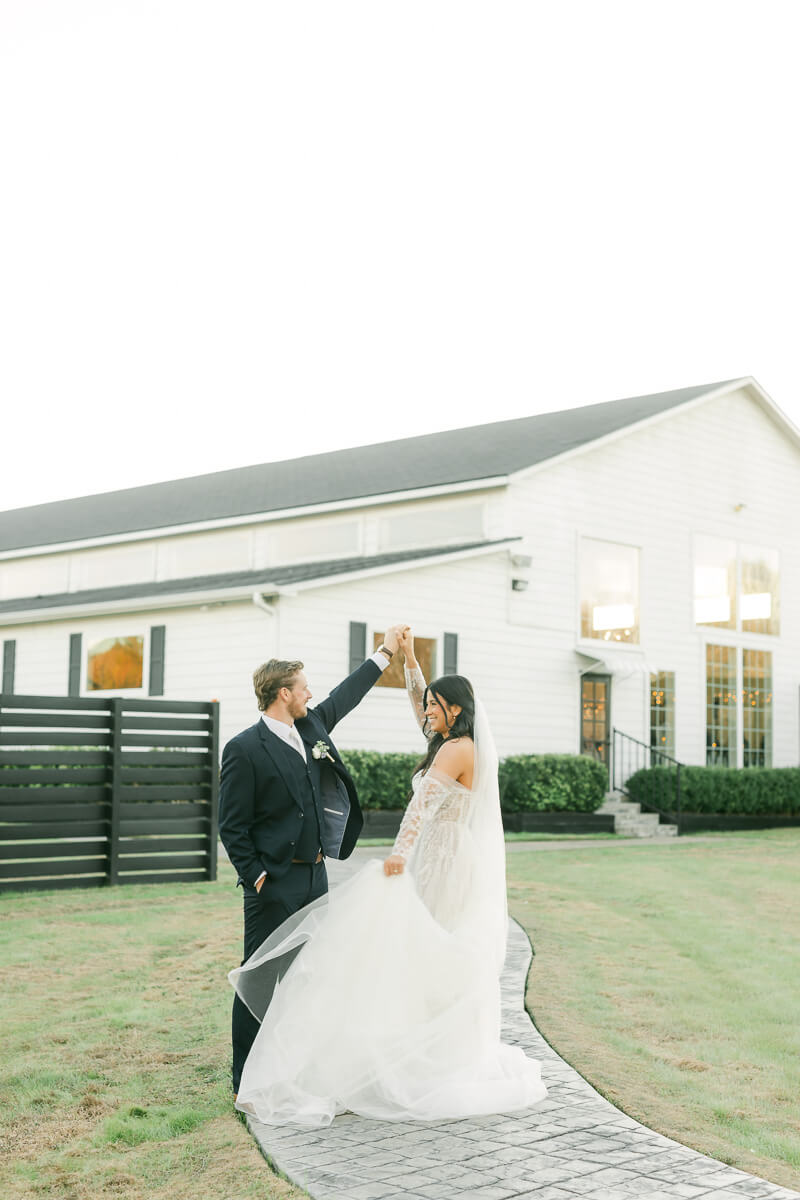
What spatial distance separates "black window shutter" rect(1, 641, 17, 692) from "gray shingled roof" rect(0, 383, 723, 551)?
4.19 meters

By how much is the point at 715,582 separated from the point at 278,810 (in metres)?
21.6

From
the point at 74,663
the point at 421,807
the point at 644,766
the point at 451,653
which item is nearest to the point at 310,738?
the point at 421,807

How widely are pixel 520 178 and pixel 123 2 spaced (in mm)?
6108

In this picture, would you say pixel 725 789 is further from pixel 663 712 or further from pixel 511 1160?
pixel 511 1160

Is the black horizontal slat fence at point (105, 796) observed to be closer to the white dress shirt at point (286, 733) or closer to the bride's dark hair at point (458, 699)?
the white dress shirt at point (286, 733)

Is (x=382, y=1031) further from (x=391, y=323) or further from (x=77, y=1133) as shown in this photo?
(x=391, y=323)

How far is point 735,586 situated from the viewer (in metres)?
25.7

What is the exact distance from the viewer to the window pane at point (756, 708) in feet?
84.0

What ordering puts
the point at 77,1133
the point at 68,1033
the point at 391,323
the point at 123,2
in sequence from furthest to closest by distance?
the point at 391,323, the point at 123,2, the point at 68,1033, the point at 77,1133

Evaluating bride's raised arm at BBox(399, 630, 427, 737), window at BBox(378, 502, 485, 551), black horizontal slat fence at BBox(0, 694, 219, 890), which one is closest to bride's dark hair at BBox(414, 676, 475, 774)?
bride's raised arm at BBox(399, 630, 427, 737)

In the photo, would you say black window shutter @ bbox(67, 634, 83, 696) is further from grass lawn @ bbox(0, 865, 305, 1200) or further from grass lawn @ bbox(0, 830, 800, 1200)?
grass lawn @ bbox(0, 865, 305, 1200)

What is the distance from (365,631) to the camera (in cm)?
1933

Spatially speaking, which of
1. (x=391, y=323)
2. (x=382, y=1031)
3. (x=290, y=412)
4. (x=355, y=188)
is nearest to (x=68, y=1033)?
(x=382, y=1031)

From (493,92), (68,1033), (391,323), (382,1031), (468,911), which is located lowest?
(68,1033)
